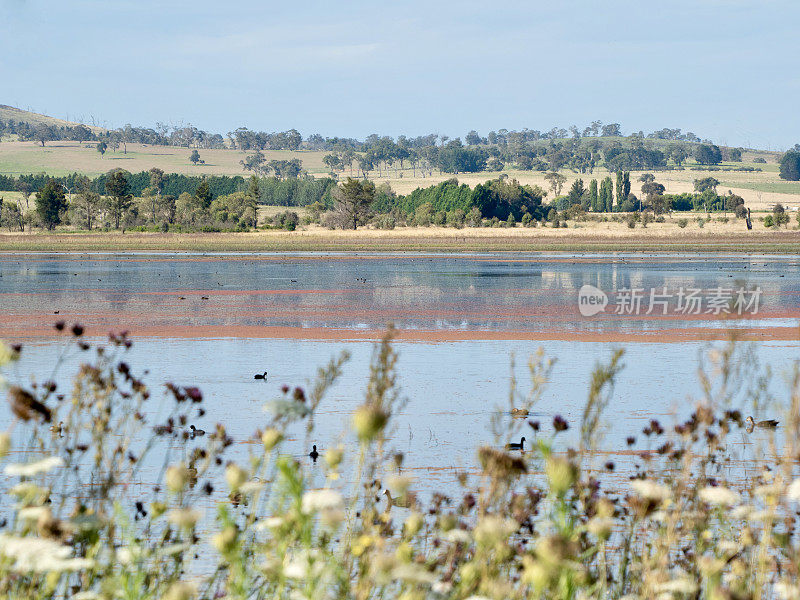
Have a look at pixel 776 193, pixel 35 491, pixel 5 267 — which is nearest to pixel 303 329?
pixel 35 491

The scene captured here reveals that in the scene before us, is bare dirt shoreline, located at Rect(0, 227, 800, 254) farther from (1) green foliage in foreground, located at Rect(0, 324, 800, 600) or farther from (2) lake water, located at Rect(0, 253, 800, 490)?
(1) green foliage in foreground, located at Rect(0, 324, 800, 600)

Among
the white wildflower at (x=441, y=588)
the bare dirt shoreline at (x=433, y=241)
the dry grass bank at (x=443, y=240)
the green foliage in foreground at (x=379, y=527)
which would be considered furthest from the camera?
the dry grass bank at (x=443, y=240)

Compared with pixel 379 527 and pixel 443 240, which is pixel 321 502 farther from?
pixel 443 240

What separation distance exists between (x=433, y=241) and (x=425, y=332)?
67.2 m

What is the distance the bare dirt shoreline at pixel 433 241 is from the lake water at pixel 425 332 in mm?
28383

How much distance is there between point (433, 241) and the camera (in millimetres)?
90312

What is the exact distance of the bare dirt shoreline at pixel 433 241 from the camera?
3172 inches

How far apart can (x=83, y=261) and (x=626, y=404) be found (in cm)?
5410

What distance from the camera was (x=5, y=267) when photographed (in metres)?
56.0

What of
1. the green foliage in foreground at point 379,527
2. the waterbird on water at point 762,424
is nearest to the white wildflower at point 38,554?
the green foliage in foreground at point 379,527

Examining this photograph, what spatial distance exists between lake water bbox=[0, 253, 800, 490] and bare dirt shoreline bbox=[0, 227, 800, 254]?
28.4m

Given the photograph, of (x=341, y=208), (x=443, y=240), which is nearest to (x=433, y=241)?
(x=443, y=240)

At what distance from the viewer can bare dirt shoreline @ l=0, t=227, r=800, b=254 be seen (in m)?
80.6

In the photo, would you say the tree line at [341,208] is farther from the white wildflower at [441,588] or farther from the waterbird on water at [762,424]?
the white wildflower at [441,588]
